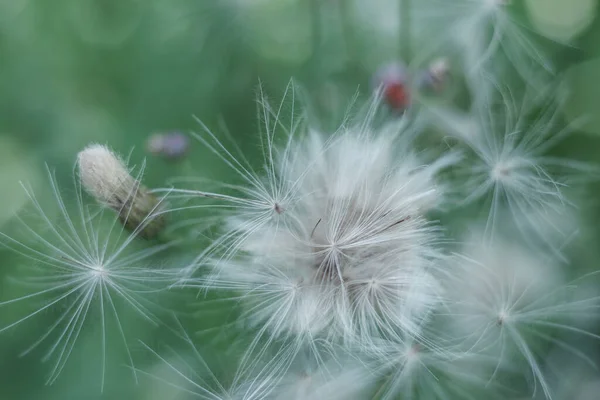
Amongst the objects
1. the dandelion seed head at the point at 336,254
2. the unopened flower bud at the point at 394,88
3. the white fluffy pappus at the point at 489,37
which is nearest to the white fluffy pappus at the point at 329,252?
the dandelion seed head at the point at 336,254

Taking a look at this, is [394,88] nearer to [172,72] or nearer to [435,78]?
[435,78]

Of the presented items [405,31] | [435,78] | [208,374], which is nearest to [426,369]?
[208,374]

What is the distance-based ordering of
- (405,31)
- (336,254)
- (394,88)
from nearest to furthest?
(336,254), (394,88), (405,31)

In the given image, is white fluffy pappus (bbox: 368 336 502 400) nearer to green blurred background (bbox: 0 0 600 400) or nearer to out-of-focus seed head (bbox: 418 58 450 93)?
green blurred background (bbox: 0 0 600 400)

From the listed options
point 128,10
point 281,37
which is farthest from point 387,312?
point 128,10

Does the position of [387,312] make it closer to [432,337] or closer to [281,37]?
[432,337]

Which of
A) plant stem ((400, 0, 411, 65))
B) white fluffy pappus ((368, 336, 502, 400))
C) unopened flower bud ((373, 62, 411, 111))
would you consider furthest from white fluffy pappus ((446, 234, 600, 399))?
plant stem ((400, 0, 411, 65))
